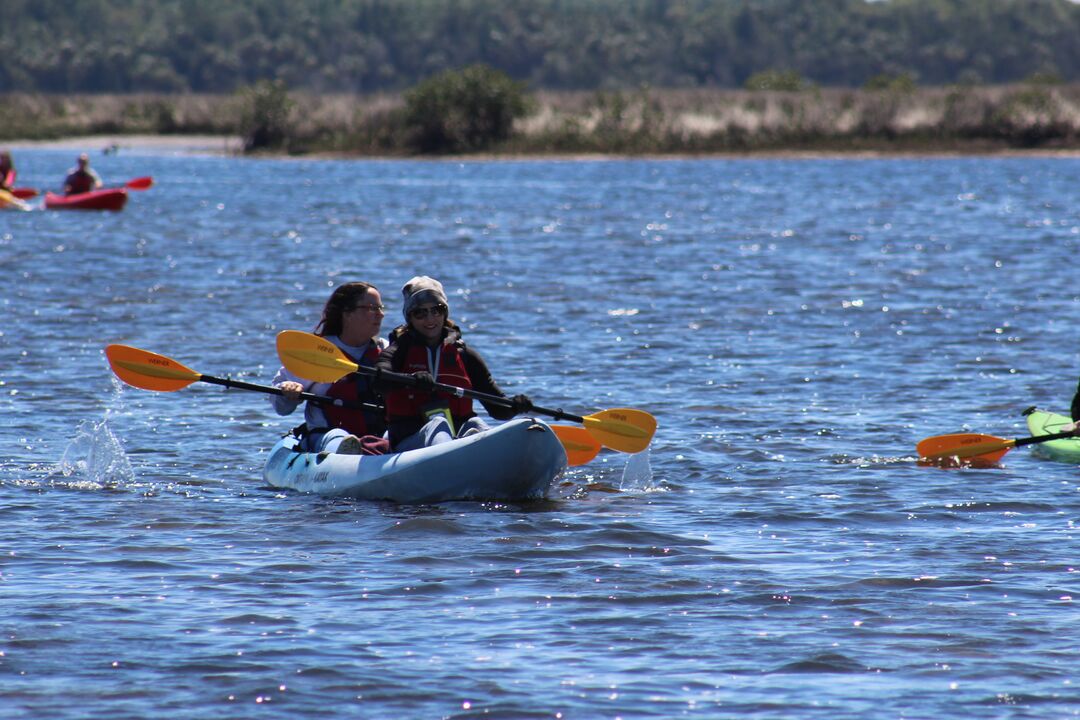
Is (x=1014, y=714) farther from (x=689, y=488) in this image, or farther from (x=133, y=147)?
(x=133, y=147)

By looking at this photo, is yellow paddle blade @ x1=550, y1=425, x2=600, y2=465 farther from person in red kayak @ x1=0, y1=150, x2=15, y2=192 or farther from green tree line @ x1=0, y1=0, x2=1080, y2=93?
green tree line @ x1=0, y1=0, x2=1080, y2=93

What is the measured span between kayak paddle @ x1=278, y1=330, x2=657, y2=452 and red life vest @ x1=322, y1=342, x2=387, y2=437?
17cm

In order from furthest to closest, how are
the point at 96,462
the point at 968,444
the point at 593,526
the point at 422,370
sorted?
1. the point at 968,444
2. the point at 96,462
3. the point at 422,370
4. the point at 593,526

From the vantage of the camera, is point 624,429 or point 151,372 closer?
point 624,429

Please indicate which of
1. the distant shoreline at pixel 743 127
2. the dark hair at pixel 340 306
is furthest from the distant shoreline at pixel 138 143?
the dark hair at pixel 340 306

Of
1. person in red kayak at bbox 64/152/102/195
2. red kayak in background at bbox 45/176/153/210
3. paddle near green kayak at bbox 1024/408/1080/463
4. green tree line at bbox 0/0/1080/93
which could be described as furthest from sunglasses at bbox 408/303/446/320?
green tree line at bbox 0/0/1080/93

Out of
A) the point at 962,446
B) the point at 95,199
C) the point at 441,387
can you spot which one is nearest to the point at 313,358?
the point at 441,387

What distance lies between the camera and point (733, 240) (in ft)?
91.0

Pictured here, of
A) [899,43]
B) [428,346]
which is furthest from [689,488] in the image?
[899,43]

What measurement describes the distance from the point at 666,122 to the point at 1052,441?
145 feet

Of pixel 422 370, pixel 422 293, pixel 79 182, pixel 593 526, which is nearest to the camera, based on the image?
pixel 593 526

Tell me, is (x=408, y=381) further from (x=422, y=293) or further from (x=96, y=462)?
(x=96, y=462)

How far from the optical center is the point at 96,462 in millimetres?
9766

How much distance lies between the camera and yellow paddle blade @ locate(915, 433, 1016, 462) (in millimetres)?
9883
